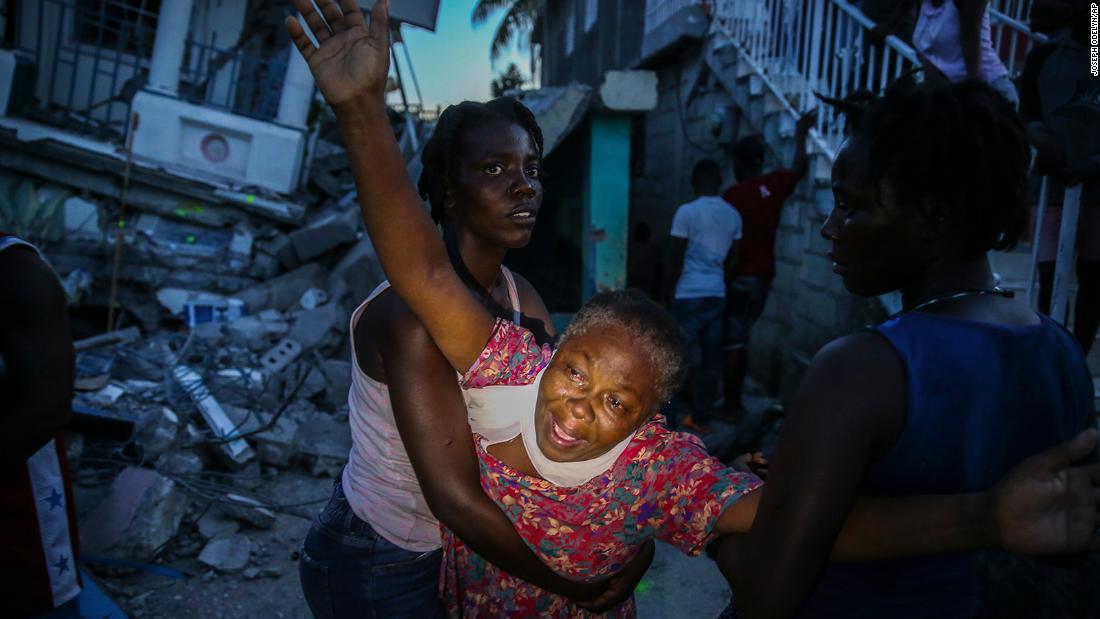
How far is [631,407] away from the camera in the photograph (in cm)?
156

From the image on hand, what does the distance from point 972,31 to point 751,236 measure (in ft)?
6.78

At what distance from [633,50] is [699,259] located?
311 inches

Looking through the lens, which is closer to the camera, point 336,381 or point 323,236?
point 336,381

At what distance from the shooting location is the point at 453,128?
1.88 m

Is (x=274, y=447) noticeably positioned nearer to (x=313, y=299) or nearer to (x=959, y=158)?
(x=313, y=299)

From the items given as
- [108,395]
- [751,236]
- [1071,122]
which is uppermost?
[1071,122]

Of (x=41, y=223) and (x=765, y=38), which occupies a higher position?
(x=765, y=38)

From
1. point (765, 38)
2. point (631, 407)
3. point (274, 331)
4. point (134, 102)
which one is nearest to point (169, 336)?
point (274, 331)

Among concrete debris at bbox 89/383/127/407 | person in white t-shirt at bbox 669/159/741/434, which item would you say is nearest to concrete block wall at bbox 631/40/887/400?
person in white t-shirt at bbox 669/159/741/434

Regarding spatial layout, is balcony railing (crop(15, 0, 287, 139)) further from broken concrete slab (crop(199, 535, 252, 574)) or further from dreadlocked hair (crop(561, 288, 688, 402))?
dreadlocked hair (crop(561, 288, 688, 402))

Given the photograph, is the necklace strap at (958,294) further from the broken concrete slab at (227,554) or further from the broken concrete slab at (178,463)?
the broken concrete slab at (178,463)

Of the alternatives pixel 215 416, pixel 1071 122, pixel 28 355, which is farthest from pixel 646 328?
pixel 215 416

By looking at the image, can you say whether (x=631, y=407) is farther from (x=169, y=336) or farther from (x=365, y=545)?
(x=169, y=336)

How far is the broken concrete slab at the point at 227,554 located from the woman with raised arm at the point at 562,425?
114 inches
